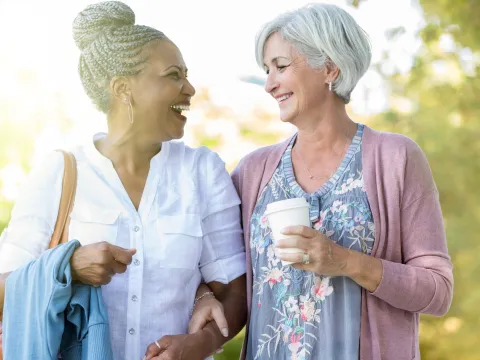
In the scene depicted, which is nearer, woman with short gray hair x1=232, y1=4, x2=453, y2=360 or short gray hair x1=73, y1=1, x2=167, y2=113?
woman with short gray hair x1=232, y1=4, x2=453, y2=360

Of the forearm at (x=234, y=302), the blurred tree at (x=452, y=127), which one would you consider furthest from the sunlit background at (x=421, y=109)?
the forearm at (x=234, y=302)

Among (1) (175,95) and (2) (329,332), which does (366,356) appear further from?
(1) (175,95)

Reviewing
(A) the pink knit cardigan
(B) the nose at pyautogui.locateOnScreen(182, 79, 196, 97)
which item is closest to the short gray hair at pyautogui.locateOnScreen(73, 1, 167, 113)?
(B) the nose at pyautogui.locateOnScreen(182, 79, 196, 97)

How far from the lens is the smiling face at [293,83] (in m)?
2.11

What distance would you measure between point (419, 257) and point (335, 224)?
0.25m

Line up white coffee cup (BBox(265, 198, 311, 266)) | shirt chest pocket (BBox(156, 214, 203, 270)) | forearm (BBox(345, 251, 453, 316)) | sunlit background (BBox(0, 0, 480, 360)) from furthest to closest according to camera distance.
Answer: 1. sunlit background (BBox(0, 0, 480, 360))
2. shirt chest pocket (BBox(156, 214, 203, 270))
3. forearm (BBox(345, 251, 453, 316))
4. white coffee cup (BBox(265, 198, 311, 266))

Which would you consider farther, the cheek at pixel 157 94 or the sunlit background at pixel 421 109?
the sunlit background at pixel 421 109

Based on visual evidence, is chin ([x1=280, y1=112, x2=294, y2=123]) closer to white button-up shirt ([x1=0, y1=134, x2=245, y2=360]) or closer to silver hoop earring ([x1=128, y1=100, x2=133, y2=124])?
white button-up shirt ([x1=0, y1=134, x2=245, y2=360])

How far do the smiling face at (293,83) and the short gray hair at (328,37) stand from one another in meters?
0.02

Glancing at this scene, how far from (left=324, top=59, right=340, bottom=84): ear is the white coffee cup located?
21.0 inches

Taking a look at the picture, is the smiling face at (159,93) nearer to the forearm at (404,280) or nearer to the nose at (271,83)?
the nose at (271,83)

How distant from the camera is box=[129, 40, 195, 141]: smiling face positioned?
6.78ft

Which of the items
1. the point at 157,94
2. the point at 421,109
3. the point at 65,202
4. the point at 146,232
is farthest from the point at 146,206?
the point at 421,109

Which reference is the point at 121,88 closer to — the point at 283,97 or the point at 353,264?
the point at 283,97
